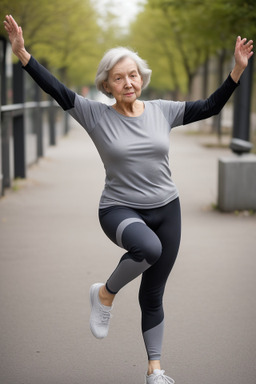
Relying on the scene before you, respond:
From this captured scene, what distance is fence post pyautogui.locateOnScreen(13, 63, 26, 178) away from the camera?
13.7 meters

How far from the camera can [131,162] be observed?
3543mm

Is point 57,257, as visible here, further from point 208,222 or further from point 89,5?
point 89,5

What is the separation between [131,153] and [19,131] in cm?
1046

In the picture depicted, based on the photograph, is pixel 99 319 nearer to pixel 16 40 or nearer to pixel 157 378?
pixel 157 378

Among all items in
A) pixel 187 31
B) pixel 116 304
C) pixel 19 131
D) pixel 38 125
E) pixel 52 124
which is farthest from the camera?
pixel 52 124

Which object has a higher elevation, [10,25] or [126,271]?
[10,25]

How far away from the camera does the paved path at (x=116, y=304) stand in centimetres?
408

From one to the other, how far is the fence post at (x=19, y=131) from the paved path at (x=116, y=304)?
2.86 meters

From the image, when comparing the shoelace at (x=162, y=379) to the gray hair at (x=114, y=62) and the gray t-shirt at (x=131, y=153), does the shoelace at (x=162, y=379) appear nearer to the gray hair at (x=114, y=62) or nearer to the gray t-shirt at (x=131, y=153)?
the gray t-shirt at (x=131, y=153)

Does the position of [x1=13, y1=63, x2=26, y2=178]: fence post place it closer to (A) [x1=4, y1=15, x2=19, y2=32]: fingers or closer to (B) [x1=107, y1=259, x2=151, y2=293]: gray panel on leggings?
(A) [x1=4, y1=15, x2=19, y2=32]: fingers

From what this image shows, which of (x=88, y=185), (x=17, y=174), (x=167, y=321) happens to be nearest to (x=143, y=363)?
(x=167, y=321)

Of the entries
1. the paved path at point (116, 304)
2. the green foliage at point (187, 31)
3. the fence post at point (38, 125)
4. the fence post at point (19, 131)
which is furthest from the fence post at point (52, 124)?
the paved path at point (116, 304)

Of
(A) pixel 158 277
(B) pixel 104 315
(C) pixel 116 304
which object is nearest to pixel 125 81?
(A) pixel 158 277

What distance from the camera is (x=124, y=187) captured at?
3572 mm
